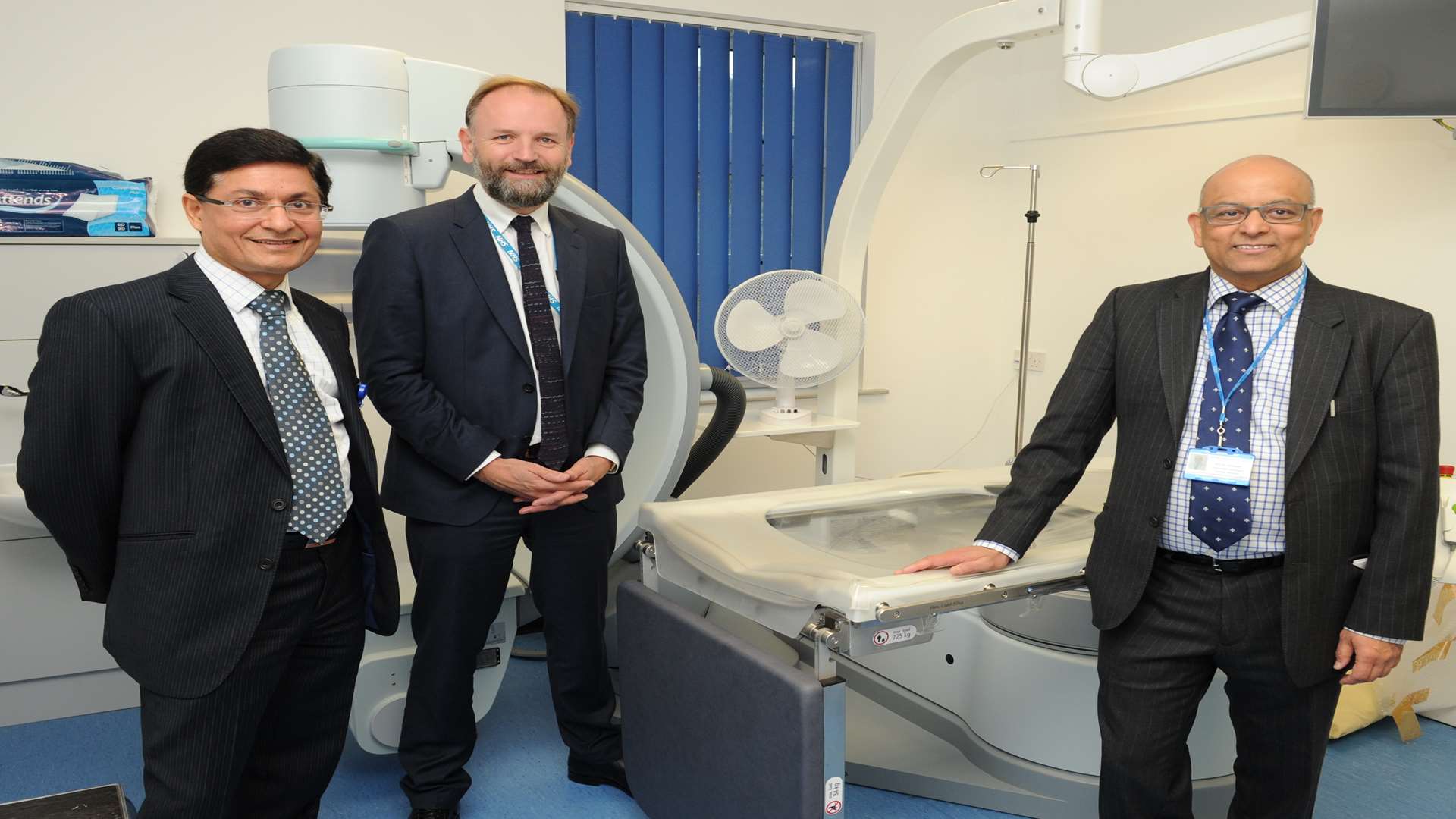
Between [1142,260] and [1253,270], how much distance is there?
89.1 inches

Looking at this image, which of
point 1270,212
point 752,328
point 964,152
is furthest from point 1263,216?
point 964,152

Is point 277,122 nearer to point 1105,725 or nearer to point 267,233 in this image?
point 267,233

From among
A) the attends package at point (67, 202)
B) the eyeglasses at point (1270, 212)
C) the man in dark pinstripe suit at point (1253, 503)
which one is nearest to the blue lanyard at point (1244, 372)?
the man in dark pinstripe suit at point (1253, 503)

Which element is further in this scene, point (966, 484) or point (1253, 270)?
point (966, 484)

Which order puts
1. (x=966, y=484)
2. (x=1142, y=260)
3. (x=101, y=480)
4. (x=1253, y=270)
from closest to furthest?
(x=101, y=480)
(x=1253, y=270)
(x=966, y=484)
(x=1142, y=260)

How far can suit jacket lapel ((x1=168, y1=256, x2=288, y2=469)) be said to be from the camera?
1497 mm

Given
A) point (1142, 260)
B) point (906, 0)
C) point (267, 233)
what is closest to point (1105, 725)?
point (267, 233)

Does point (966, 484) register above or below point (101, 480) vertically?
below

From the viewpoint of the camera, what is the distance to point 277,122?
7.59 feet

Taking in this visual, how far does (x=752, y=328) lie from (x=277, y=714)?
1.51m

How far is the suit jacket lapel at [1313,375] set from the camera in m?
1.62

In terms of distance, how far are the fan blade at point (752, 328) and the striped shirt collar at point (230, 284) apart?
138 cm

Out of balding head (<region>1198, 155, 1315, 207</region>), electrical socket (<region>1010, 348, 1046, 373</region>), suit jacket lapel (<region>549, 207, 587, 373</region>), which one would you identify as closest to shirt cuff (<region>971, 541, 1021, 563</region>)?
balding head (<region>1198, 155, 1315, 207</region>)

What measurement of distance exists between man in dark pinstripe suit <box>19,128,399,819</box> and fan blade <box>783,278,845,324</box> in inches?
53.9
